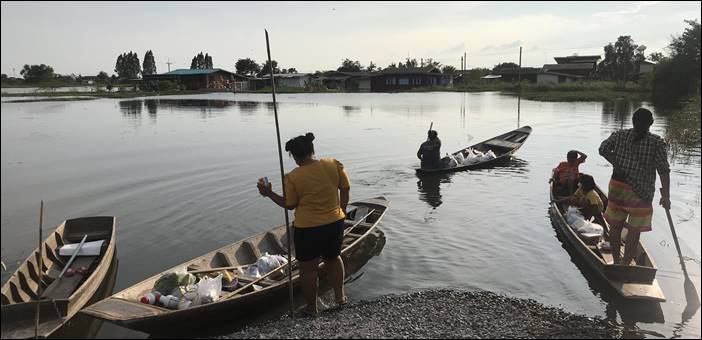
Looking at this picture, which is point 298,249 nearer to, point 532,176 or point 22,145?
Result: point 532,176

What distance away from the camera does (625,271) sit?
19.8 ft

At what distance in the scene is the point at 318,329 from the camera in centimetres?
494

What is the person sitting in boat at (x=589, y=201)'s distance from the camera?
836 cm

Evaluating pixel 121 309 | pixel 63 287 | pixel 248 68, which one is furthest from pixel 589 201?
pixel 248 68

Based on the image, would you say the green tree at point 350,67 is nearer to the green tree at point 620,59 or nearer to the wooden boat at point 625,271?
the green tree at point 620,59

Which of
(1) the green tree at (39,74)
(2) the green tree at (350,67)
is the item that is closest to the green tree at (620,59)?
(2) the green tree at (350,67)

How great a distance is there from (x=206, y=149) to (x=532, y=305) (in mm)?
15167

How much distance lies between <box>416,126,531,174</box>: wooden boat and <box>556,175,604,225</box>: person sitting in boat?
5141mm

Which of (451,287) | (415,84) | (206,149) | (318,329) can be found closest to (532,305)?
(451,287)

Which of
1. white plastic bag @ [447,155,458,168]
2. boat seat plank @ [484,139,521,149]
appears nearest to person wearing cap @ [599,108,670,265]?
white plastic bag @ [447,155,458,168]

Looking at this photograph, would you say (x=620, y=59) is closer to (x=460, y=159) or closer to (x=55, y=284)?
(x=460, y=159)

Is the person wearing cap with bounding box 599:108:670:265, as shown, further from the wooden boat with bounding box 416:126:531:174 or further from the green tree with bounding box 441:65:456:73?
the green tree with bounding box 441:65:456:73

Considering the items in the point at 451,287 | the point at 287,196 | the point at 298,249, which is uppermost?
the point at 287,196

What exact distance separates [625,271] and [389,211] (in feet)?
17.7
